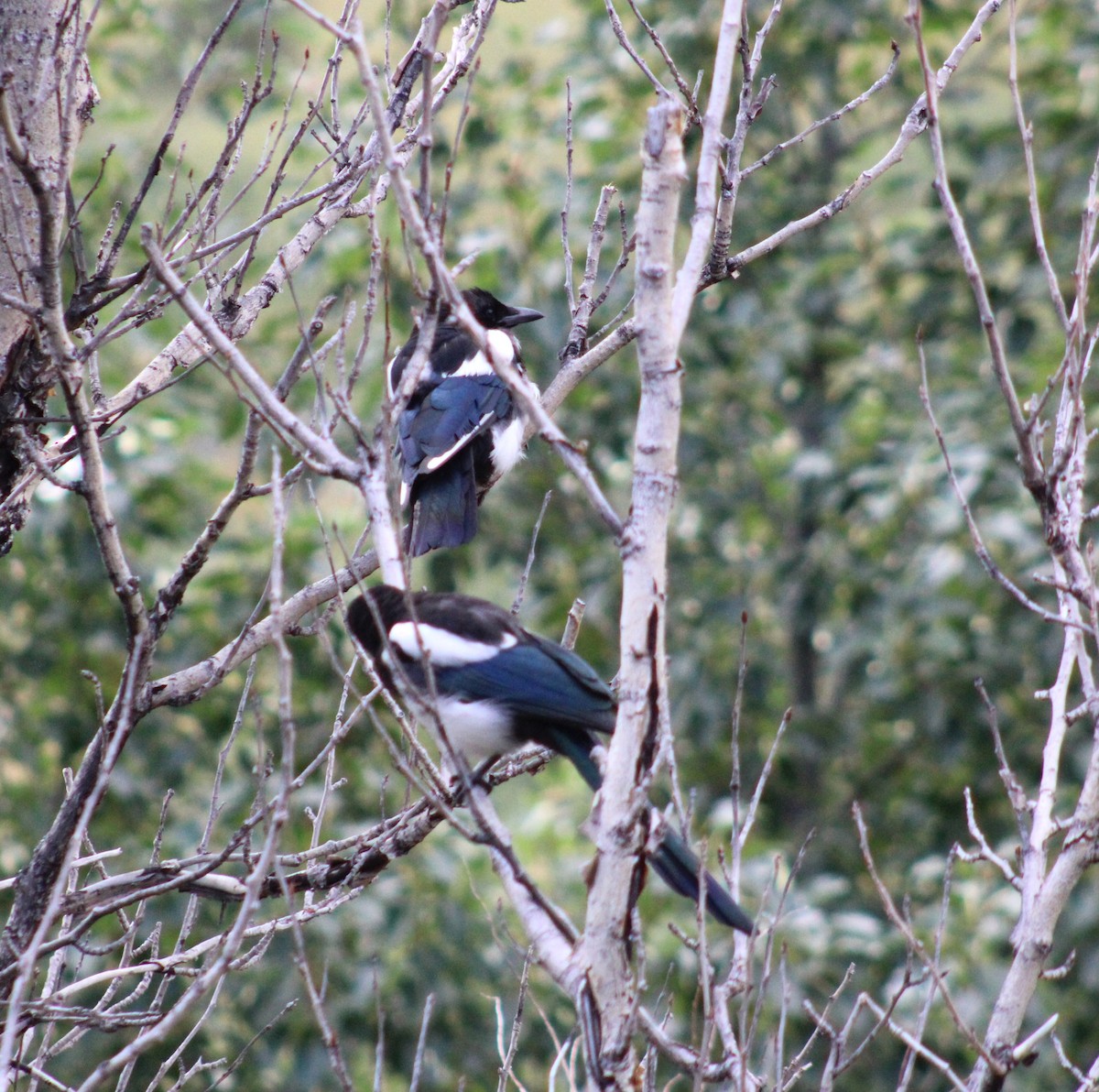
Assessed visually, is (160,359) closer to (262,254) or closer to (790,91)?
(262,254)

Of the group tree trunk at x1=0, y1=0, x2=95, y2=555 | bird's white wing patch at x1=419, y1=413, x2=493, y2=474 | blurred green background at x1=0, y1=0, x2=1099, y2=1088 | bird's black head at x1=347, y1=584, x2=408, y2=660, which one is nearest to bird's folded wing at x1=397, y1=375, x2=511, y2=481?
bird's white wing patch at x1=419, y1=413, x2=493, y2=474

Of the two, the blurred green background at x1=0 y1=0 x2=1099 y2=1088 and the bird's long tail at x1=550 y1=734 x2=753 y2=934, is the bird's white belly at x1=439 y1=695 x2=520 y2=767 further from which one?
the blurred green background at x1=0 y1=0 x2=1099 y2=1088

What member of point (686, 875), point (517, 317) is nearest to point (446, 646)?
point (686, 875)

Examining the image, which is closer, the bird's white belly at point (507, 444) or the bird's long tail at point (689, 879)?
the bird's long tail at point (689, 879)

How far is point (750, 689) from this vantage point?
21.4 feet

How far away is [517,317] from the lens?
19.1 ft

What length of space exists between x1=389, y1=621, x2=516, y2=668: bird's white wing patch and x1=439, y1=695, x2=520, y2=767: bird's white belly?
9 centimetres

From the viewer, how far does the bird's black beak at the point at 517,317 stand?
19.1 ft

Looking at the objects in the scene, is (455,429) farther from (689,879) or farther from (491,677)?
(689,879)

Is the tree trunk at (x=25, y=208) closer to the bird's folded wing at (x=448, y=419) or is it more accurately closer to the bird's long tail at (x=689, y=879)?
the bird's long tail at (x=689, y=879)

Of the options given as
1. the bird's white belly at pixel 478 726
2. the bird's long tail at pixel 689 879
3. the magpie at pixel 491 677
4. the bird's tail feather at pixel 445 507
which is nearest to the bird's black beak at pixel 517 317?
the bird's tail feather at pixel 445 507

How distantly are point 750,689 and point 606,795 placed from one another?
460 cm

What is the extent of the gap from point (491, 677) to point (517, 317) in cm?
307

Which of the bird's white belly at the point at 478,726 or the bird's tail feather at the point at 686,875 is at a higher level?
the bird's white belly at the point at 478,726
